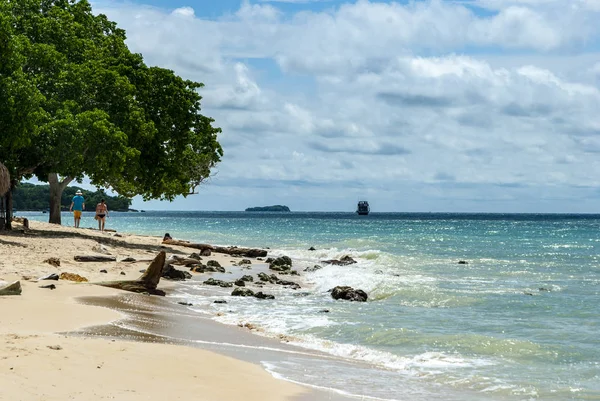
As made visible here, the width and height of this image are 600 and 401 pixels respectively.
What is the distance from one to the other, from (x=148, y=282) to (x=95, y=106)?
595 inches

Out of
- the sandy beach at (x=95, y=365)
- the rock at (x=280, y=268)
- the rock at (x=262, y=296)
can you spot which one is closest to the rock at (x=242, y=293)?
the rock at (x=262, y=296)

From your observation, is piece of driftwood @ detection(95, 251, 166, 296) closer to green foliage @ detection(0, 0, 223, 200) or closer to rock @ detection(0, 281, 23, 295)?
rock @ detection(0, 281, 23, 295)

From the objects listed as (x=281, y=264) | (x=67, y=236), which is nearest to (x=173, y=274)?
(x=281, y=264)

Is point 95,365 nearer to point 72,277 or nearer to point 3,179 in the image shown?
point 72,277

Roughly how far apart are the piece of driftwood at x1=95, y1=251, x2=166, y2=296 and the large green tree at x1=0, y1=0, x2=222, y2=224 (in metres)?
9.79

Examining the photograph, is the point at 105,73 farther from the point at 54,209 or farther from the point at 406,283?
the point at 406,283

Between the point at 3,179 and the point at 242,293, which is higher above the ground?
the point at 3,179

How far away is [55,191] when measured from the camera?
33469 millimetres

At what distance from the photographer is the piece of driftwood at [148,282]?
1597 cm

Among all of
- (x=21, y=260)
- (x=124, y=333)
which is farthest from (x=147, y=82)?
(x=124, y=333)

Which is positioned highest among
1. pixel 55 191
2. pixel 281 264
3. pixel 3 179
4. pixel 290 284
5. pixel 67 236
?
pixel 3 179

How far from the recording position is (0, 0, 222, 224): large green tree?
26.4 meters

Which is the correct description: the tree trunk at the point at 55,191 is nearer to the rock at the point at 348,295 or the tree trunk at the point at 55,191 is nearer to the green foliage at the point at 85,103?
the green foliage at the point at 85,103

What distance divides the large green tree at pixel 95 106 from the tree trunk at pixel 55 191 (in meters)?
0.06
